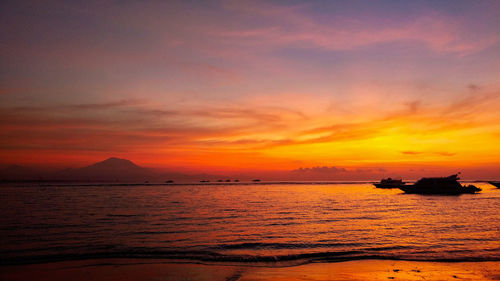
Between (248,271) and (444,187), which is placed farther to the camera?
(444,187)

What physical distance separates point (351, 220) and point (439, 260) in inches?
479

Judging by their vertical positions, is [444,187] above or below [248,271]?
above

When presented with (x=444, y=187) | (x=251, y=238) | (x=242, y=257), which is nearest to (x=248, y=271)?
(x=242, y=257)

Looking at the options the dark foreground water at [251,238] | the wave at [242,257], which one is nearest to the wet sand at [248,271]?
the wave at [242,257]

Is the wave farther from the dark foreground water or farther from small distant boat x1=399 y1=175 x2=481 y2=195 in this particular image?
small distant boat x1=399 y1=175 x2=481 y2=195

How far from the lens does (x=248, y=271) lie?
38.4ft

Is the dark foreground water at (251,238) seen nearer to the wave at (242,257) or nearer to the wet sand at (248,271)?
the wave at (242,257)

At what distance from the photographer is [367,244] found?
1639cm

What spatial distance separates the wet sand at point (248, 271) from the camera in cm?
1083

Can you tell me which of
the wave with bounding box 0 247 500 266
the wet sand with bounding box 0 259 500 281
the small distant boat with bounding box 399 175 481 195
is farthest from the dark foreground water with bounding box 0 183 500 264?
the small distant boat with bounding box 399 175 481 195

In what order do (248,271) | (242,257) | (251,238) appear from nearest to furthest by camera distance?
(248,271), (242,257), (251,238)

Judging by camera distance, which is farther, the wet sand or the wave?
the wave

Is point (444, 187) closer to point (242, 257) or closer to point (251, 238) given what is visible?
→ point (251, 238)

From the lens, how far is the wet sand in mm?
10828
